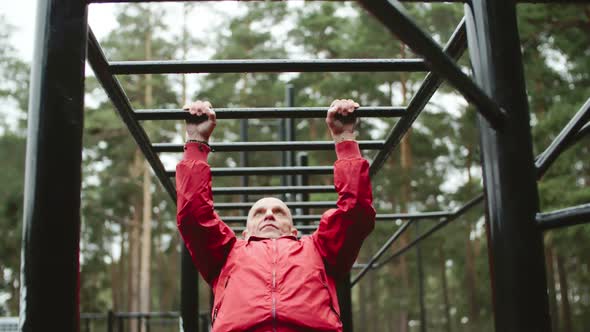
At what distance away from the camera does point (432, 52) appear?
2.67 feet

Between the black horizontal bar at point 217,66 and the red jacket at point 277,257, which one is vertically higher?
the black horizontal bar at point 217,66

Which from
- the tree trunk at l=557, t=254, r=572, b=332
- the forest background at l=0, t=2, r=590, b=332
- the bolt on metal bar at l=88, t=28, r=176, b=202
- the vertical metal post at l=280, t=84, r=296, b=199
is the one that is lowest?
the tree trunk at l=557, t=254, r=572, b=332

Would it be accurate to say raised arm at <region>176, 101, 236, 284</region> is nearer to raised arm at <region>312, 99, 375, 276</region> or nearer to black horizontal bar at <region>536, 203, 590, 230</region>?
raised arm at <region>312, 99, 375, 276</region>

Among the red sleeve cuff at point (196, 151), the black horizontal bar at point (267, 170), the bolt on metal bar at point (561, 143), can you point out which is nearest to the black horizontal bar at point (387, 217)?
the black horizontal bar at point (267, 170)

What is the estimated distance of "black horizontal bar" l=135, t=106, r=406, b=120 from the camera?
1.49 m

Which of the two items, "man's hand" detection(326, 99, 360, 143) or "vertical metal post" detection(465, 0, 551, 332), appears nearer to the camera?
"vertical metal post" detection(465, 0, 551, 332)

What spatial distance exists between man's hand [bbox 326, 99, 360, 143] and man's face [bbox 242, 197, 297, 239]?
693 millimetres

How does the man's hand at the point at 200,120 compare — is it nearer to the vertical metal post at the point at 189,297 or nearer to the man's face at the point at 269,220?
the man's face at the point at 269,220

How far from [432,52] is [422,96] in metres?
0.73

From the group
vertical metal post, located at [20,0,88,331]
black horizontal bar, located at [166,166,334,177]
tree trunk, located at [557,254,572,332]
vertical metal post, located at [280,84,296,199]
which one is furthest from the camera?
tree trunk, located at [557,254,572,332]

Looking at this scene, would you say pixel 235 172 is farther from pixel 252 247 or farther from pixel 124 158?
pixel 124 158

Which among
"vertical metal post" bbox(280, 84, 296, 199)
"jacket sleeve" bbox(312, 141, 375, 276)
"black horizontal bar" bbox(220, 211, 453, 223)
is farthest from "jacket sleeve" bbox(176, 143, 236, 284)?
"vertical metal post" bbox(280, 84, 296, 199)

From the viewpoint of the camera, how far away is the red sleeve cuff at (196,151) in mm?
1637

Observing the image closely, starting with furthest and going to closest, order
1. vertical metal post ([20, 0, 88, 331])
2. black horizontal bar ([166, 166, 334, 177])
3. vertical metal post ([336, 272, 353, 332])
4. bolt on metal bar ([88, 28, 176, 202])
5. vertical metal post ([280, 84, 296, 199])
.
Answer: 1. vertical metal post ([280, 84, 296, 199])
2. vertical metal post ([336, 272, 353, 332])
3. black horizontal bar ([166, 166, 334, 177])
4. bolt on metal bar ([88, 28, 176, 202])
5. vertical metal post ([20, 0, 88, 331])
